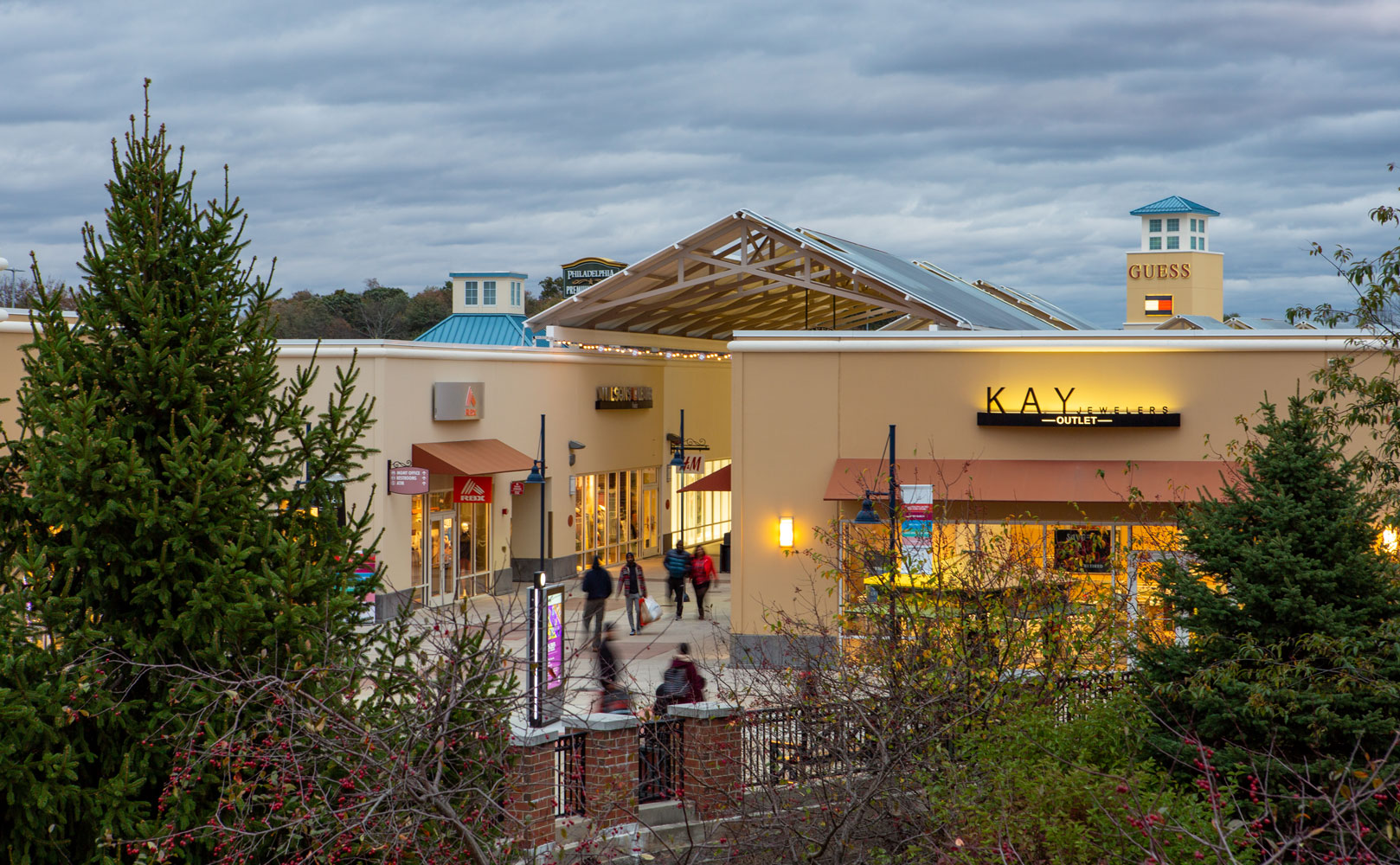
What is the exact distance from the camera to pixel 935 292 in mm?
31203

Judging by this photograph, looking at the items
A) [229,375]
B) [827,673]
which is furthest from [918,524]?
[229,375]

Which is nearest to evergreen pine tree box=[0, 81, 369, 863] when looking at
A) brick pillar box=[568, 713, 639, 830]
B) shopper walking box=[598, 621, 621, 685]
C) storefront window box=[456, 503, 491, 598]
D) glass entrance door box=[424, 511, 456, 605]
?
brick pillar box=[568, 713, 639, 830]

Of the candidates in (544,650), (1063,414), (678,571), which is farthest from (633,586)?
(544,650)

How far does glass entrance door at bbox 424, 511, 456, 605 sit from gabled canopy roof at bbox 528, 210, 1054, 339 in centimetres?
560

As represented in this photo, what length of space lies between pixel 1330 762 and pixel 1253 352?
12.0 metres

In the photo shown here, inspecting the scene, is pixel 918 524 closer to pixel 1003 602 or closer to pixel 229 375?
pixel 1003 602

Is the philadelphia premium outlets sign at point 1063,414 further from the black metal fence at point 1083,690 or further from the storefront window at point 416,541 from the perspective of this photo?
the storefront window at point 416,541

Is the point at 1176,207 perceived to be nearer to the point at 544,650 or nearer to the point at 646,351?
the point at 646,351

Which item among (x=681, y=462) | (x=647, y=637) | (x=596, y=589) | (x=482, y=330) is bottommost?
(x=647, y=637)

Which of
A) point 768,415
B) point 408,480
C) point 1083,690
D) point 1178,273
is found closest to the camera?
point 1083,690

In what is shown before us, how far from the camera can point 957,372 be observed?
22.1m

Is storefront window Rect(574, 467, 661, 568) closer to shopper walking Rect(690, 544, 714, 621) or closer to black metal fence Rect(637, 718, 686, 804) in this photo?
shopper walking Rect(690, 544, 714, 621)

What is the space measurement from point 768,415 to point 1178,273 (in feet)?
177

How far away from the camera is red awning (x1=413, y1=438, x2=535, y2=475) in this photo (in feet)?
89.9
